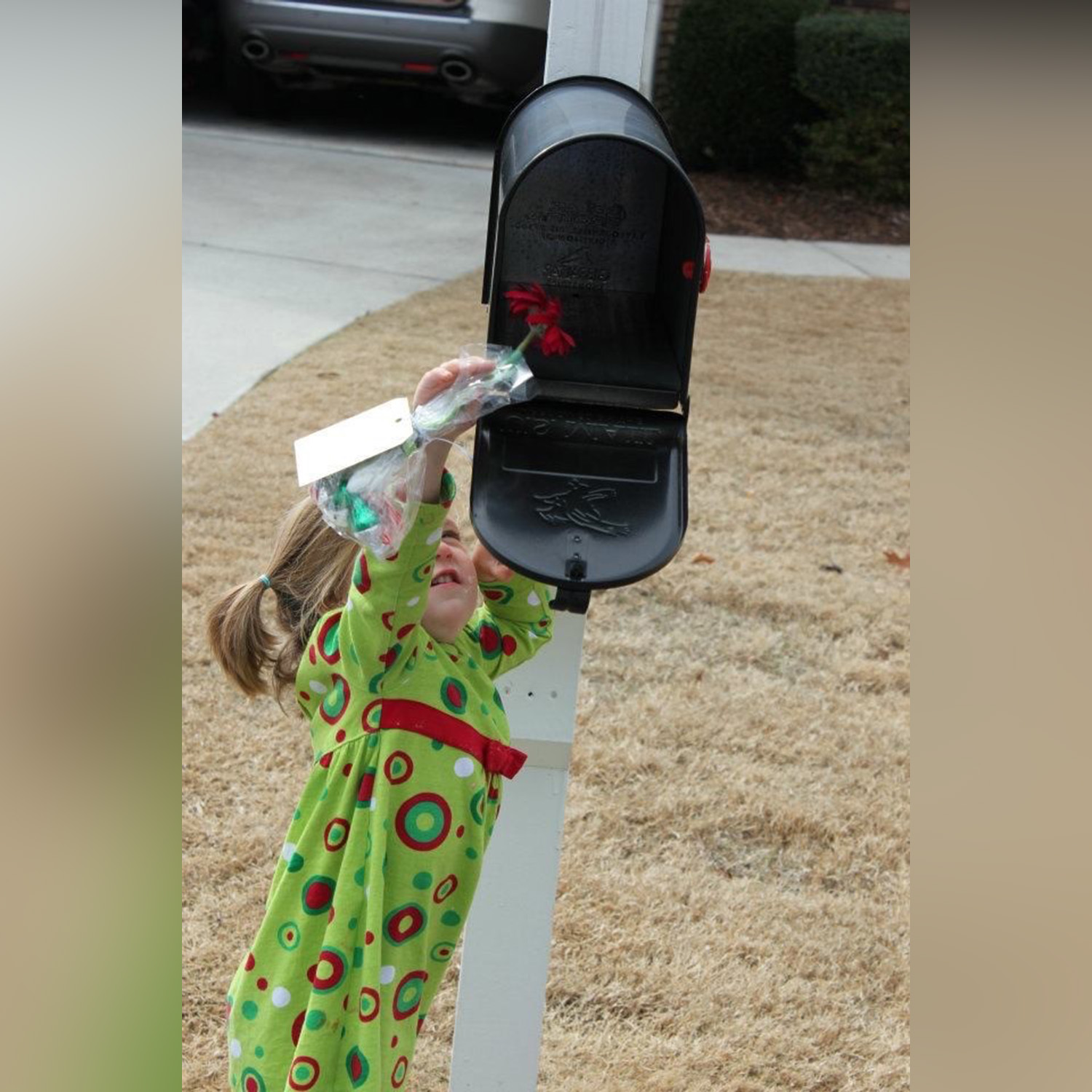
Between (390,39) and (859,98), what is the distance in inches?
132

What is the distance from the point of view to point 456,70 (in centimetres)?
1041

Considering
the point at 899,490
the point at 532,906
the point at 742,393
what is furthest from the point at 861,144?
the point at 532,906

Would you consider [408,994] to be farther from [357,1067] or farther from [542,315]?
[542,315]

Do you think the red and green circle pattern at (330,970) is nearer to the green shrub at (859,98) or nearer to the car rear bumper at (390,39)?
the car rear bumper at (390,39)

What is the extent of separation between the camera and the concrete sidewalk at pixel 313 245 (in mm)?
6539

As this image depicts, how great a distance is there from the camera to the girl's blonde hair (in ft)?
6.59

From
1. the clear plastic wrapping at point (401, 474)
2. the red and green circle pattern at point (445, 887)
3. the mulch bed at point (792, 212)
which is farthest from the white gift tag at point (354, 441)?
the mulch bed at point (792, 212)

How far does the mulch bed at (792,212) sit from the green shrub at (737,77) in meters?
0.34

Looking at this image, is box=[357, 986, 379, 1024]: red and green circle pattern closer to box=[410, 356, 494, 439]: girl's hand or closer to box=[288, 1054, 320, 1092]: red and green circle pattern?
box=[288, 1054, 320, 1092]: red and green circle pattern

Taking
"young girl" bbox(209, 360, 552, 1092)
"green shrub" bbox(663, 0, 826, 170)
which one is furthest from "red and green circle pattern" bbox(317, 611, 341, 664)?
"green shrub" bbox(663, 0, 826, 170)
